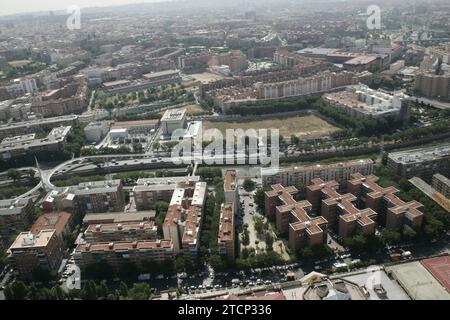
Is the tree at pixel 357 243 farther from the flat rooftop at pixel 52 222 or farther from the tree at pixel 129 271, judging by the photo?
the flat rooftop at pixel 52 222

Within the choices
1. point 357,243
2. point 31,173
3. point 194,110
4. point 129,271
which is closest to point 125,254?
point 129,271

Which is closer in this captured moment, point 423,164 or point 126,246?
point 126,246

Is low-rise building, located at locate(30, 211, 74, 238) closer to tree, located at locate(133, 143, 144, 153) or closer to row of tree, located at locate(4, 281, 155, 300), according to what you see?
row of tree, located at locate(4, 281, 155, 300)

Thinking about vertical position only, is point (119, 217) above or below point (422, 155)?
below

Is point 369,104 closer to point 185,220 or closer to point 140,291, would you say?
point 185,220
